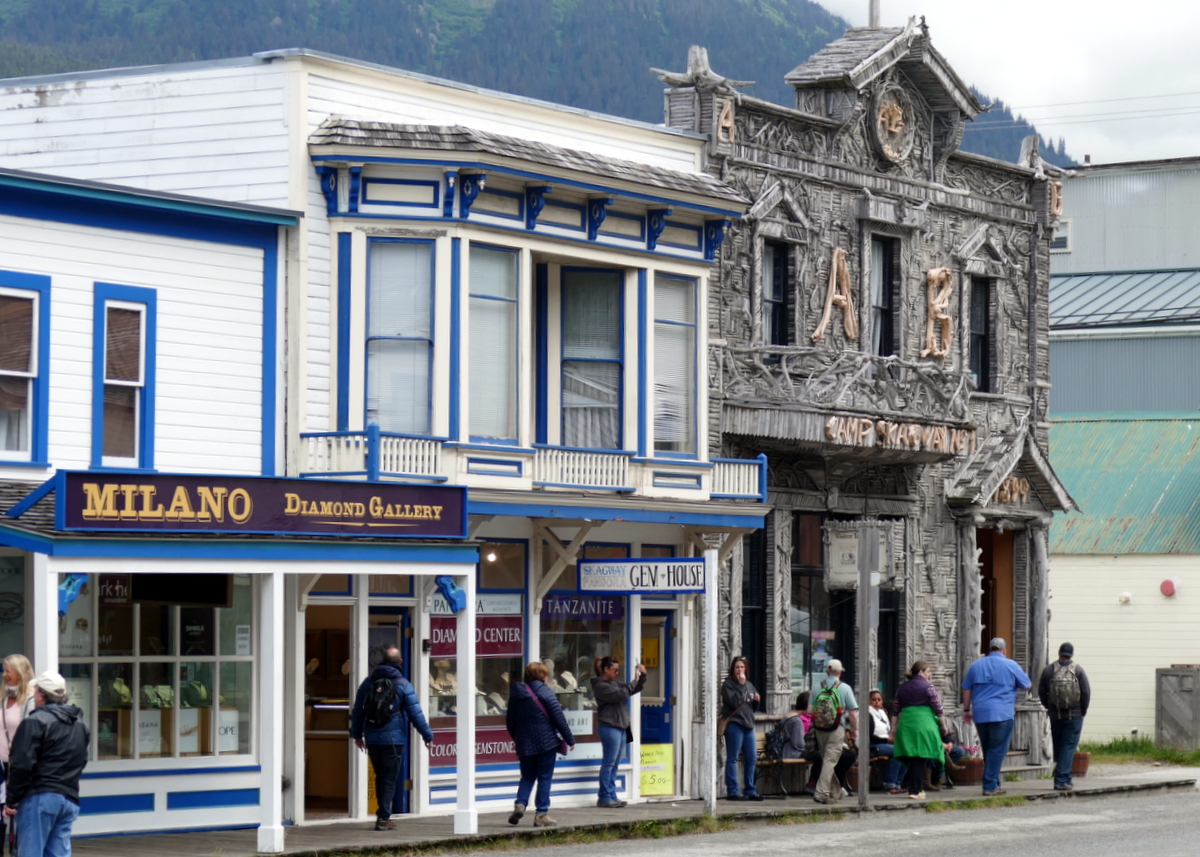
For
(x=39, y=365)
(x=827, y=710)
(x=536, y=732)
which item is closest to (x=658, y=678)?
(x=827, y=710)

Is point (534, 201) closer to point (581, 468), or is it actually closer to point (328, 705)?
point (581, 468)

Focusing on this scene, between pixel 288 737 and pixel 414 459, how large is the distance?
9.43 ft

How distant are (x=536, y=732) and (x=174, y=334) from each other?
16.2 feet

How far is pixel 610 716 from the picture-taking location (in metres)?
22.2

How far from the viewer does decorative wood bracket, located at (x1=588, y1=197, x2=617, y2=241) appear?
22.2 metres

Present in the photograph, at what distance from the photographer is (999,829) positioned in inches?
810

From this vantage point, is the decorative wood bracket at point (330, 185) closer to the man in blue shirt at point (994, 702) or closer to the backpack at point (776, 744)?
the backpack at point (776, 744)

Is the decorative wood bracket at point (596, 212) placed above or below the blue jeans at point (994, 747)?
above

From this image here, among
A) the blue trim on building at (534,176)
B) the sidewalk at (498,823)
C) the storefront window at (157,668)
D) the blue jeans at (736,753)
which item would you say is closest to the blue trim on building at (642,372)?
the blue trim on building at (534,176)

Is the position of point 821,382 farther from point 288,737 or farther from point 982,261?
point 288,737

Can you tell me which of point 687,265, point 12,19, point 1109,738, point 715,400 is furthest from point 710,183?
point 12,19

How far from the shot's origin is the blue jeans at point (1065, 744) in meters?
25.2

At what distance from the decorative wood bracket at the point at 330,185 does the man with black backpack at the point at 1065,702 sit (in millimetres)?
10036

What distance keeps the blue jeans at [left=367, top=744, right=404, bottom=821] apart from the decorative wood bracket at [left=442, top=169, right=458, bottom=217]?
519 centimetres
